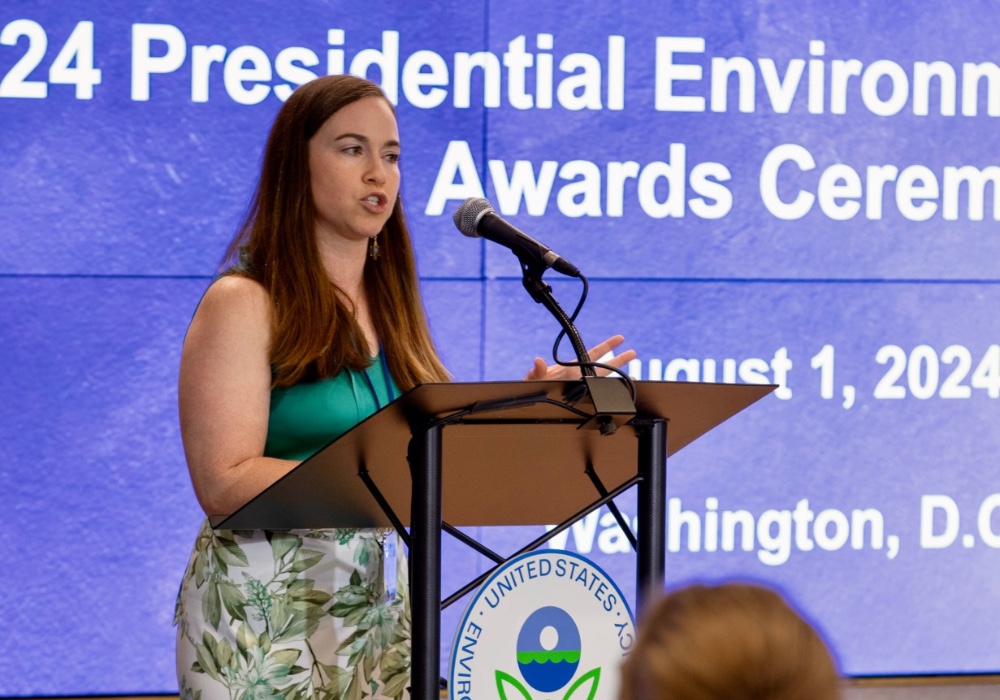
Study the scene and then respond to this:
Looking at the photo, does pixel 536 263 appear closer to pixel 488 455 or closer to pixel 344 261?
pixel 488 455

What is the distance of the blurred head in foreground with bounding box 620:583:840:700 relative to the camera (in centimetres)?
71

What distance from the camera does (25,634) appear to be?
131 inches

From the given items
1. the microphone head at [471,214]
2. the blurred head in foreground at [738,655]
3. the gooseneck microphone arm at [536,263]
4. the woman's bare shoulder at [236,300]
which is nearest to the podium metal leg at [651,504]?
the gooseneck microphone arm at [536,263]

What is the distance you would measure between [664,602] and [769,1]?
10.2 ft

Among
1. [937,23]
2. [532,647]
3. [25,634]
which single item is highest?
[937,23]

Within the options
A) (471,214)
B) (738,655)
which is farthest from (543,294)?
(738,655)

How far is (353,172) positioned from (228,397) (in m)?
0.42

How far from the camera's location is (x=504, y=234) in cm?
162

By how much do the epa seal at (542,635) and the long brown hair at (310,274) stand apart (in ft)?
1.68

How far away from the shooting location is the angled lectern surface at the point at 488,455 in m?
1.42

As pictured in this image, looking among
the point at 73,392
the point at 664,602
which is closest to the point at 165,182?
the point at 73,392

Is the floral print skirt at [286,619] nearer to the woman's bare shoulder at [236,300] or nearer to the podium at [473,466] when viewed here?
the podium at [473,466]

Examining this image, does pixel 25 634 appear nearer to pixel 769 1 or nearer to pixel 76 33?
pixel 76 33

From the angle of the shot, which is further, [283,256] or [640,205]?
[640,205]
